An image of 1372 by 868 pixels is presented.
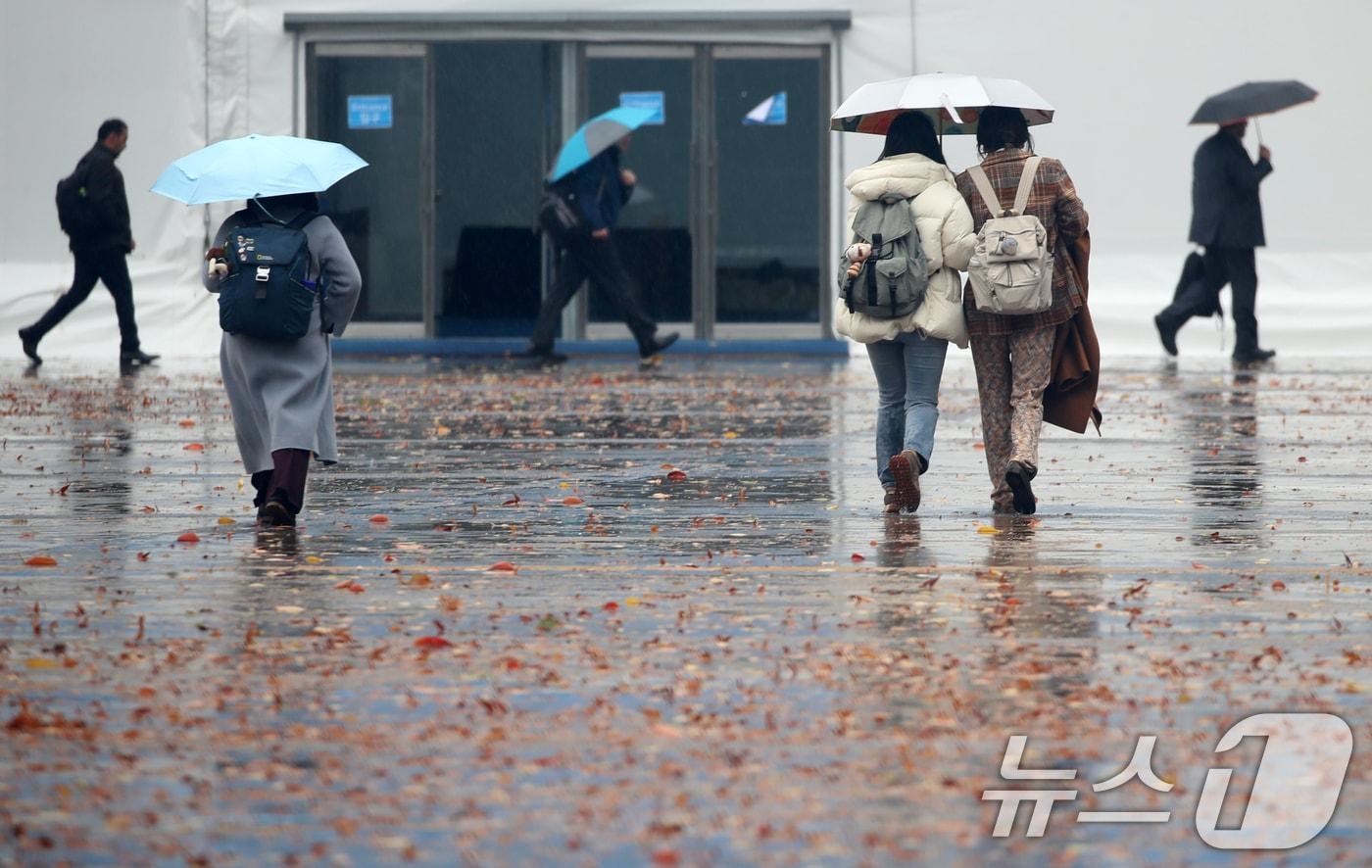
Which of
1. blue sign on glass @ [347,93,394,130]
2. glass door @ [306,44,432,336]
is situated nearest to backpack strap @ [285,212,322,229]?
glass door @ [306,44,432,336]

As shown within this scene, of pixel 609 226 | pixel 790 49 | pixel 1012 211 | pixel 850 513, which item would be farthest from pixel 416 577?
pixel 790 49

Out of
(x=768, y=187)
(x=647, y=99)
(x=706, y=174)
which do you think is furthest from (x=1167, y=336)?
(x=647, y=99)

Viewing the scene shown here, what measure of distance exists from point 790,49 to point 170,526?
1349 cm

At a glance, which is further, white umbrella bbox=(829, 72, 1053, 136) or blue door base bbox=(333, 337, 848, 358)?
blue door base bbox=(333, 337, 848, 358)

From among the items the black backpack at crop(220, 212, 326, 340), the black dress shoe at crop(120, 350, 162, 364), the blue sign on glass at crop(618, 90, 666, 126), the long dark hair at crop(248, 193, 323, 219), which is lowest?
the black dress shoe at crop(120, 350, 162, 364)

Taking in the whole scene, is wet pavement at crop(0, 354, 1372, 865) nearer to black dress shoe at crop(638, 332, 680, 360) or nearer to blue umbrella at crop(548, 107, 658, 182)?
blue umbrella at crop(548, 107, 658, 182)

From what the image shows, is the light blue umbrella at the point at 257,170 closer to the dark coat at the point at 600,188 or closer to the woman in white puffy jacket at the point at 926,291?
the woman in white puffy jacket at the point at 926,291

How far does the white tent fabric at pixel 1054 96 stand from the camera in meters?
21.0

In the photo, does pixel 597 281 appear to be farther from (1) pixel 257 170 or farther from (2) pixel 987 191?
(1) pixel 257 170

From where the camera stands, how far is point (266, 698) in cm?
540

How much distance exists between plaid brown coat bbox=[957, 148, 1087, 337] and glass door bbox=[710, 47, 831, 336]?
12532 millimetres

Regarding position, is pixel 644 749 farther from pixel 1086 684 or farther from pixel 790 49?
pixel 790 49

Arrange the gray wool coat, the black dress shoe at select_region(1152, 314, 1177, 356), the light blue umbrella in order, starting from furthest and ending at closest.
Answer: the black dress shoe at select_region(1152, 314, 1177, 356) < the gray wool coat < the light blue umbrella

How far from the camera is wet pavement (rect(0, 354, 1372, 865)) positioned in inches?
171
